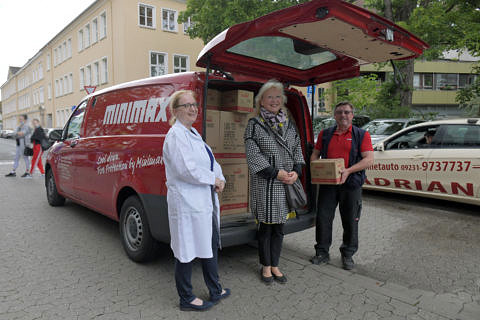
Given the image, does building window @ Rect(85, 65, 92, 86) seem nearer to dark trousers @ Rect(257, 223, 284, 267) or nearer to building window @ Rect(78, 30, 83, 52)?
building window @ Rect(78, 30, 83, 52)

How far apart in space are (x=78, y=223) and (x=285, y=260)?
10.9ft

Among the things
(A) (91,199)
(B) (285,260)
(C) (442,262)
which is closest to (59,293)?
(A) (91,199)

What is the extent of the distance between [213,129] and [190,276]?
1.54 meters

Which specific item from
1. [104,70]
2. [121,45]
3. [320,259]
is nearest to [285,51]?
[320,259]

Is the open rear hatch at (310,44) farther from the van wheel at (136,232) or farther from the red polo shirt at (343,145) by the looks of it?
the van wheel at (136,232)

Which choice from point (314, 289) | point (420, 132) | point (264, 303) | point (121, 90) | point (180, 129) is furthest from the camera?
point (420, 132)

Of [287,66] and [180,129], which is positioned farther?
[287,66]

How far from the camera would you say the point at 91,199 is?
190 inches

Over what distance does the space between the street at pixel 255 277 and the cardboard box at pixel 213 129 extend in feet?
4.20

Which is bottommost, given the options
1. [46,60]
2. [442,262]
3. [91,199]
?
[442,262]

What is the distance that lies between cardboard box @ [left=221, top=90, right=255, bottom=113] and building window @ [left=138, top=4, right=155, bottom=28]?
74.8ft

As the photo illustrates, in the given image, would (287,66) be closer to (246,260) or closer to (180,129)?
(180,129)

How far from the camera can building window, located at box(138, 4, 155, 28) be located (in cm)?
2433

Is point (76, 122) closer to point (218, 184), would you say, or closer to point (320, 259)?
point (218, 184)
